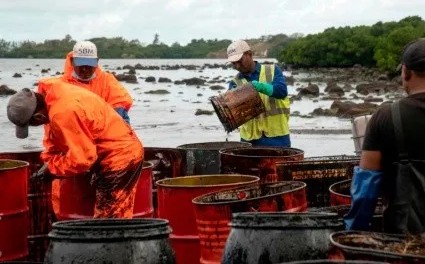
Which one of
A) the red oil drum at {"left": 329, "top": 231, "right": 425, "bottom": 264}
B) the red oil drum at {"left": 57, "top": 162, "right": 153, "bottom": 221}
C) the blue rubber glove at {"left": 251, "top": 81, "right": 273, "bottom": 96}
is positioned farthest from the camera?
the blue rubber glove at {"left": 251, "top": 81, "right": 273, "bottom": 96}

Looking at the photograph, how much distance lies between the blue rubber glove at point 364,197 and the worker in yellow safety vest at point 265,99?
3.88 meters

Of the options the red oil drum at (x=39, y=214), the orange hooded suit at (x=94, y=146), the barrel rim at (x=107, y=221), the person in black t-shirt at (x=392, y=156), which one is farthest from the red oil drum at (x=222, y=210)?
the red oil drum at (x=39, y=214)

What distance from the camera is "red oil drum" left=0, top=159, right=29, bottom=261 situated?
6055mm

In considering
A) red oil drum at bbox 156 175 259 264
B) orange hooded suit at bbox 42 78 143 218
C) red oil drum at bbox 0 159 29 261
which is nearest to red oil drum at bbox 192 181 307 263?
red oil drum at bbox 156 175 259 264

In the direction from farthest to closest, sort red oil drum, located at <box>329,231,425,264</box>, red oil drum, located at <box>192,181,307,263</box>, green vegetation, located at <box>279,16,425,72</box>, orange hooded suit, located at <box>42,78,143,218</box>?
green vegetation, located at <box>279,16,425,72</box>
orange hooded suit, located at <box>42,78,143,218</box>
red oil drum, located at <box>192,181,307,263</box>
red oil drum, located at <box>329,231,425,264</box>

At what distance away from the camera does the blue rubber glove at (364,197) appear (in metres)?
4.12

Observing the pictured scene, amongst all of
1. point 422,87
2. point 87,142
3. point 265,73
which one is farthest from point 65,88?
point 265,73

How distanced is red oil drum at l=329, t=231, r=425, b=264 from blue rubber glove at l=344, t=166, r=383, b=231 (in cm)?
35

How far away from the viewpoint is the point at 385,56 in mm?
77250

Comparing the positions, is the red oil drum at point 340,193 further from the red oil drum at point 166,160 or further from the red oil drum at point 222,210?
the red oil drum at point 166,160

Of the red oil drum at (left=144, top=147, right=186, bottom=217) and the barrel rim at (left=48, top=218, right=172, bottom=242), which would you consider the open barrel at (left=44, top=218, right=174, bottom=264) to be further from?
the red oil drum at (left=144, top=147, right=186, bottom=217)

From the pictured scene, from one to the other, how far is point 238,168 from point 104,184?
126 centimetres

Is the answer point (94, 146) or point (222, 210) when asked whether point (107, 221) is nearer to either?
point (222, 210)

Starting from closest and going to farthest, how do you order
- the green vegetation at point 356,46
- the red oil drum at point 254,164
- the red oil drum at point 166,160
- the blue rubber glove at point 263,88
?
the red oil drum at point 254,164, the red oil drum at point 166,160, the blue rubber glove at point 263,88, the green vegetation at point 356,46
